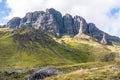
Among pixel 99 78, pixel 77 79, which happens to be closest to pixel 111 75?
pixel 99 78

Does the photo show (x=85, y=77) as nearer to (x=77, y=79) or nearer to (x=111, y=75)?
(x=77, y=79)

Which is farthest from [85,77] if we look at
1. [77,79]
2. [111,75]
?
[111,75]

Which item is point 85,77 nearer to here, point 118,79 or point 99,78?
point 99,78

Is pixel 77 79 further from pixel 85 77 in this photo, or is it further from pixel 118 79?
pixel 118 79

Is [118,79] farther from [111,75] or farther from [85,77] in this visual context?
[85,77]

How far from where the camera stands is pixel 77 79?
196m

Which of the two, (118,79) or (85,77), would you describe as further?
(85,77)

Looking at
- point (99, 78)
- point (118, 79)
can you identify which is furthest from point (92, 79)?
point (118, 79)

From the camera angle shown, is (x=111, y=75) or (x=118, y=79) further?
(x=111, y=75)

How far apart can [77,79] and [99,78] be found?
16.2 meters

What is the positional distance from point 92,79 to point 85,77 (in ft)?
31.3

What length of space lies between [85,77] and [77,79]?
6710mm

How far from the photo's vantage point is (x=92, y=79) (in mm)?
190500

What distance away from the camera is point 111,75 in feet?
642
